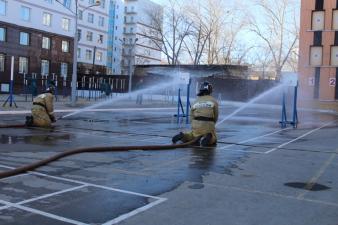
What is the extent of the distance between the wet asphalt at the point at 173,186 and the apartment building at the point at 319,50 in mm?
26873

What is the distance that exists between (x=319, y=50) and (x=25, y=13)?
119 feet

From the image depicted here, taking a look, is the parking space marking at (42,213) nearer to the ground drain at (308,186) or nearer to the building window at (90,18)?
the ground drain at (308,186)

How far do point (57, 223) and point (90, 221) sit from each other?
352mm

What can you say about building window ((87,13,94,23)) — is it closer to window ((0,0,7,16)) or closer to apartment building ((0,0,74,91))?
apartment building ((0,0,74,91))

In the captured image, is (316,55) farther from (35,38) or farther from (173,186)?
(35,38)

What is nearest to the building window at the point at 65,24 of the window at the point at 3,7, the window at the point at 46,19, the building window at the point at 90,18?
the window at the point at 46,19

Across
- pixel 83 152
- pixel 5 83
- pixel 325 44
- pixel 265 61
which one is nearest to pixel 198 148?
pixel 83 152

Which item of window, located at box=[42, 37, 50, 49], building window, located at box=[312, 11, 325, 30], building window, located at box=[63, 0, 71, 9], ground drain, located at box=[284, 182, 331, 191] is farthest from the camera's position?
building window, located at box=[63, 0, 71, 9]

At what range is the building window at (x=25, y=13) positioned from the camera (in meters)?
60.7

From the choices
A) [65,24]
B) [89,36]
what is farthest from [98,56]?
[65,24]

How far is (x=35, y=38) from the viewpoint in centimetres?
6184

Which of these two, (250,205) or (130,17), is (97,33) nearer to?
(130,17)

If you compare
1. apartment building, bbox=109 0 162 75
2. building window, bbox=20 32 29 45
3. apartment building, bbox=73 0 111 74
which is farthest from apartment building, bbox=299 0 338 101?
apartment building, bbox=109 0 162 75

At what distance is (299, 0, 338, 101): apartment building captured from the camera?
38.1 m
